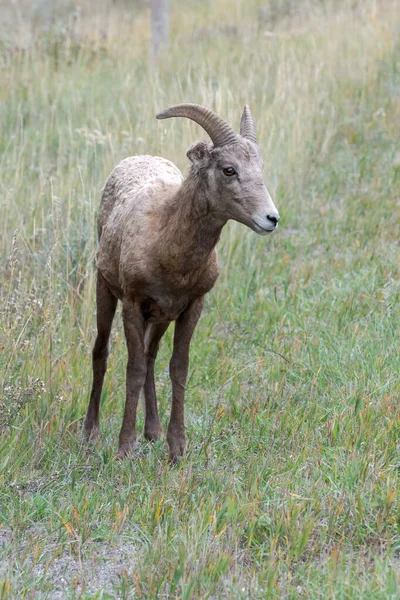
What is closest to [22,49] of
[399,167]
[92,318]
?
[399,167]

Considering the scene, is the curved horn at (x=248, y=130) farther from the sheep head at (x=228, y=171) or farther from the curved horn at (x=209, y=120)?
the curved horn at (x=209, y=120)

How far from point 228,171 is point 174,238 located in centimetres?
46

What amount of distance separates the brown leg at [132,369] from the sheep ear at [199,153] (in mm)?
839

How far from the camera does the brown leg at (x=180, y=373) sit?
5.08 metres

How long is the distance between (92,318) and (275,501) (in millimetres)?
2422

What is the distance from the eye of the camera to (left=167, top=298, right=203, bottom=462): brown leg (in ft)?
16.7

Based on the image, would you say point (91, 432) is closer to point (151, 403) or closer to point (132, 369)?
point (151, 403)

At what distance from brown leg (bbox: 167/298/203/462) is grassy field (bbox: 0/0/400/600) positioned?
0.10 m

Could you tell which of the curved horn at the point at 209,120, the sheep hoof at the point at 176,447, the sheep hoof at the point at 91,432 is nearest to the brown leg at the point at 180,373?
the sheep hoof at the point at 176,447

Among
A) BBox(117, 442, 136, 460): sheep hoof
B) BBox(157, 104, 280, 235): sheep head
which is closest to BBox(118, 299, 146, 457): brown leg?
BBox(117, 442, 136, 460): sheep hoof

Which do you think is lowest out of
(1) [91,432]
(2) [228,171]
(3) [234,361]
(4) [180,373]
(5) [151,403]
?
(1) [91,432]

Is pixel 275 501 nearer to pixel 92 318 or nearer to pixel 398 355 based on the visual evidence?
pixel 398 355

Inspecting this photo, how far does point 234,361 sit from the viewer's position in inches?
240

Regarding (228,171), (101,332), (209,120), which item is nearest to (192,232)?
(228,171)
